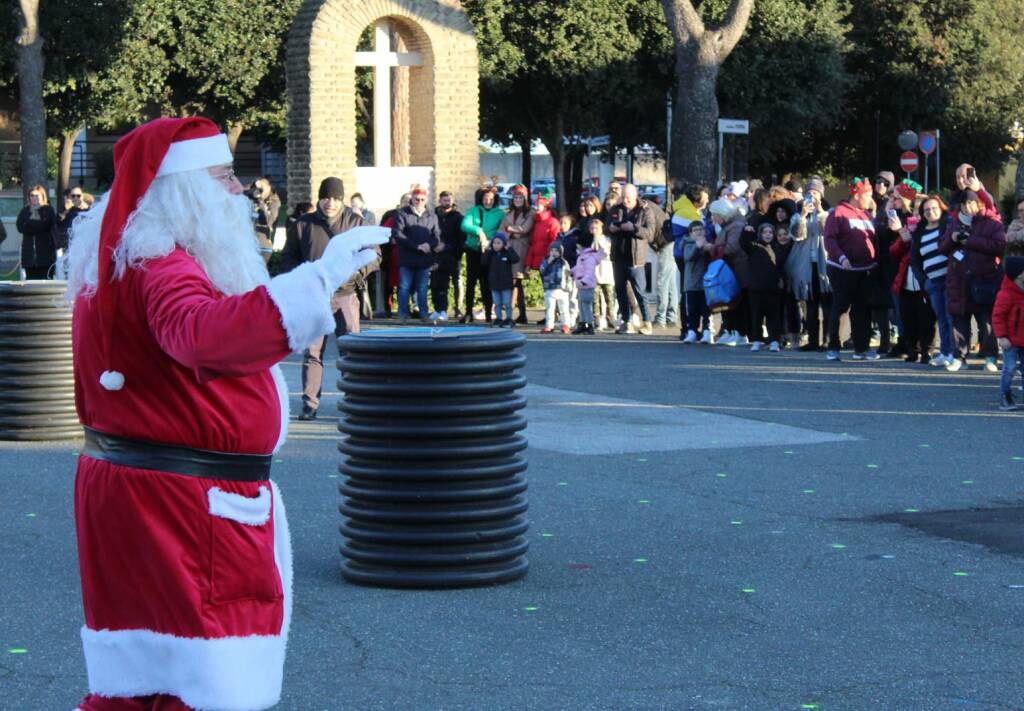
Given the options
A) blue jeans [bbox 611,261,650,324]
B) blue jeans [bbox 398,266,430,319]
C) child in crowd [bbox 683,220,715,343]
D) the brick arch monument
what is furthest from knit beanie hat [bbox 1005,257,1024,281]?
the brick arch monument

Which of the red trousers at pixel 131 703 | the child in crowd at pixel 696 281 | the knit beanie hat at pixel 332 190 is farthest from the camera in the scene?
the child in crowd at pixel 696 281

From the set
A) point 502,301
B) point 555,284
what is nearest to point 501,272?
point 502,301

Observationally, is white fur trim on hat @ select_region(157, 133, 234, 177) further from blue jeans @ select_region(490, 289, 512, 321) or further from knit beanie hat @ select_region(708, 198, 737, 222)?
blue jeans @ select_region(490, 289, 512, 321)

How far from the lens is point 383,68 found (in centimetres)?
2672

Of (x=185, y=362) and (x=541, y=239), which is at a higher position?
(x=541, y=239)

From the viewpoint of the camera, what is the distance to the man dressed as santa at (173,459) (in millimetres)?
3811

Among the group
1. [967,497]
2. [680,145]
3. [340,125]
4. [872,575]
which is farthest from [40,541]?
[680,145]

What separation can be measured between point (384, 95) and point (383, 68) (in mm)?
426

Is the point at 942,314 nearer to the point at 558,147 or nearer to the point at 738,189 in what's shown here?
the point at 738,189

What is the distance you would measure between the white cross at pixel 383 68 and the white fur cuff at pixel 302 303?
23138 millimetres

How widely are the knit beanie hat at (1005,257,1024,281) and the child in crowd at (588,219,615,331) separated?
26.8ft

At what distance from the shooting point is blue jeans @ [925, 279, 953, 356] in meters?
16.3

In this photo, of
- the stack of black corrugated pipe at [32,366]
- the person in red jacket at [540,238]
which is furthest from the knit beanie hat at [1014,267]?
the person in red jacket at [540,238]

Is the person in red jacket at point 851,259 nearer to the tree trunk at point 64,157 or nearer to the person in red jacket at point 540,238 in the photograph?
the person in red jacket at point 540,238
